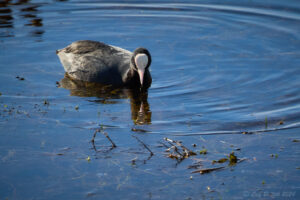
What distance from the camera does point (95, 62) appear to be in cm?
933

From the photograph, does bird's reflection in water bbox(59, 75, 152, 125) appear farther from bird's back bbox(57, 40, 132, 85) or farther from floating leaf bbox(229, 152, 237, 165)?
floating leaf bbox(229, 152, 237, 165)

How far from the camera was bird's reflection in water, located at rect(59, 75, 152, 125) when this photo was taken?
7.72m

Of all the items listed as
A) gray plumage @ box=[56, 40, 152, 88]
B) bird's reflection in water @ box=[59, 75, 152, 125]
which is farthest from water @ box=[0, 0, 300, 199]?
gray plumage @ box=[56, 40, 152, 88]

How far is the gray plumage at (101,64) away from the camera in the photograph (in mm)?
9031

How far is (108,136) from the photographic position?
6488 mm

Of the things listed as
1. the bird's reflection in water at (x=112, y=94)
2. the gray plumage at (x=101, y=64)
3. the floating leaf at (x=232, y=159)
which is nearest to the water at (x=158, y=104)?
the bird's reflection in water at (x=112, y=94)

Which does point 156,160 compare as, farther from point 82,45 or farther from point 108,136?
point 82,45

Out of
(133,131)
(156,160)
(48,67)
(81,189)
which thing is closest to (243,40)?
(48,67)

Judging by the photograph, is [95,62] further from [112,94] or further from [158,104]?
[158,104]

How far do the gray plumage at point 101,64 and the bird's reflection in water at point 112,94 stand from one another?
0.14m

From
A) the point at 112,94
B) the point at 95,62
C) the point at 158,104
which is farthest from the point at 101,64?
the point at 158,104

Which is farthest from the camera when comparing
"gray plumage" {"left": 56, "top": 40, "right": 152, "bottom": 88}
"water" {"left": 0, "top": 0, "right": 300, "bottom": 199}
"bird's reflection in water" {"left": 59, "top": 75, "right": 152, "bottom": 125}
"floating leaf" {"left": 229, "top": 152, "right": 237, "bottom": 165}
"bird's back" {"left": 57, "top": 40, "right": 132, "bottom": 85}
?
"bird's back" {"left": 57, "top": 40, "right": 132, "bottom": 85}

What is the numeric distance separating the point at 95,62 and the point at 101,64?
145 millimetres

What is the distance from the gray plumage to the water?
0.28 metres
